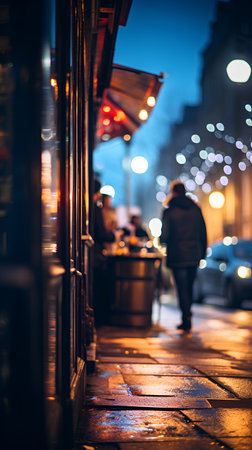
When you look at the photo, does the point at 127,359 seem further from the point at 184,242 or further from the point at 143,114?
the point at 143,114

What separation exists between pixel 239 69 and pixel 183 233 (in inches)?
184

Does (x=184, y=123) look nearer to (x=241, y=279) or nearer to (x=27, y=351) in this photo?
(x=241, y=279)

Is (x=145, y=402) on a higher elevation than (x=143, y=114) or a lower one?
lower

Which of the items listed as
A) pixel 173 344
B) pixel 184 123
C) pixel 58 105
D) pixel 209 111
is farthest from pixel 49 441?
pixel 184 123

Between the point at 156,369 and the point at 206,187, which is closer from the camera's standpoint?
the point at 156,369

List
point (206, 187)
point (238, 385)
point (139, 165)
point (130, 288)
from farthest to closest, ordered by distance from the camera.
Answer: point (206, 187) < point (139, 165) < point (130, 288) < point (238, 385)

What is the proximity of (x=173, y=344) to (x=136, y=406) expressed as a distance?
344 cm

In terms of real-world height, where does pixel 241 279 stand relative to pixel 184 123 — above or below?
below

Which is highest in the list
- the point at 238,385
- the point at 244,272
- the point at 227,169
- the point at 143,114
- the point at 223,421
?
the point at 143,114

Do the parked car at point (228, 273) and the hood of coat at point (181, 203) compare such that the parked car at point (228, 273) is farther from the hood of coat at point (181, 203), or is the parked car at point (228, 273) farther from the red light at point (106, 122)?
the red light at point (106, 122)

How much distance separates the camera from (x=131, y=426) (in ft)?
13.0

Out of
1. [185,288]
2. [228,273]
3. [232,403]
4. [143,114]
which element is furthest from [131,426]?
[228,273]

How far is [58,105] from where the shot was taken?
358 cm

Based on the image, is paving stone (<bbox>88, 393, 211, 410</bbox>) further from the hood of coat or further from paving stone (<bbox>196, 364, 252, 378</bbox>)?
the hood of coat
